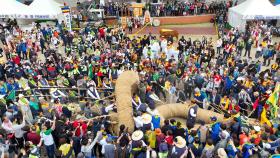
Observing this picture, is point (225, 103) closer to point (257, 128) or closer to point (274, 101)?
point (274, 101)

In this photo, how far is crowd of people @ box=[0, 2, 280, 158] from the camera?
7270 mm

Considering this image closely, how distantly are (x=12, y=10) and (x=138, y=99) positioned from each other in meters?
17.7

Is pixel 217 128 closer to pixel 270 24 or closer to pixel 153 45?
pixel 153 45

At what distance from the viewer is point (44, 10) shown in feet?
74.4

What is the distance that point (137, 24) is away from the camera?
80.8 feet

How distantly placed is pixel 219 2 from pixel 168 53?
49.2ft

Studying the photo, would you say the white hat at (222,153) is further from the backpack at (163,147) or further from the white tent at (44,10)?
the white tent at (44,10)

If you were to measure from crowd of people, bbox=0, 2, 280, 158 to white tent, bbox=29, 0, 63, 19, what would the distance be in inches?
188

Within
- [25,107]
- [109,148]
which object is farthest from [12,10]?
[109,148]

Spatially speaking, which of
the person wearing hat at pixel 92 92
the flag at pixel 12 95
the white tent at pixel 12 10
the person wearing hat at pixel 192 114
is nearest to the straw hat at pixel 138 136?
the person wearing hat at pixel 192 114

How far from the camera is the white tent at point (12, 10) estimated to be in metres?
22.8

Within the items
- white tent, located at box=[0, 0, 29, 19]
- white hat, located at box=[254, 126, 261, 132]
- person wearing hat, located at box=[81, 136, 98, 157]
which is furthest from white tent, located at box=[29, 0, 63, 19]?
white hat, located at box=[254, 126, 261, 132]

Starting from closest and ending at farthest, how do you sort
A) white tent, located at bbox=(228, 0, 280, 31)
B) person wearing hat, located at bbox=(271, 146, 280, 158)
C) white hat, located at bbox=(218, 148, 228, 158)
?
person wearing hat, located at bbox=(271, 146, 280, 158), white hat, located at bbox=(218, 148, 228, 158), white tent, located at bbox=(228, 0, 280, 31)

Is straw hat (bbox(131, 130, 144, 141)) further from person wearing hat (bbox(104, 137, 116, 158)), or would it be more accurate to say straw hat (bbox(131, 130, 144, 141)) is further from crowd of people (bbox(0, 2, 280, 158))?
person wearing hat (bbox(104, 137, 116, 158))
